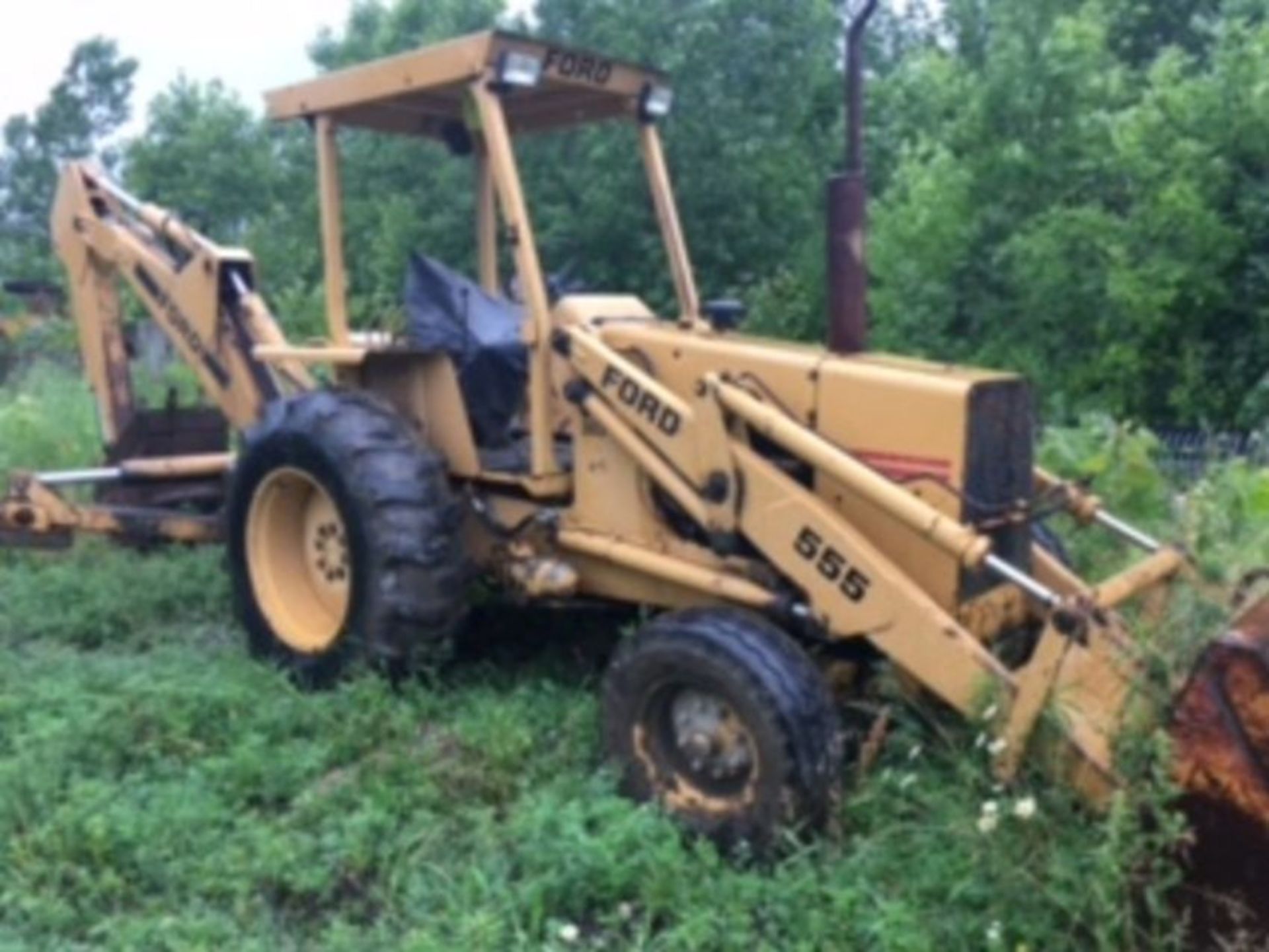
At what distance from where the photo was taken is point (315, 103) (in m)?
6.40

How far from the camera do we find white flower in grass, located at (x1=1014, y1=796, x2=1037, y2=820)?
3.96 meters

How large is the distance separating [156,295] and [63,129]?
47518mm

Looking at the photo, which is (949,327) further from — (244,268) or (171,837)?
(171,837)

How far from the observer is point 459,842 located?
473cm

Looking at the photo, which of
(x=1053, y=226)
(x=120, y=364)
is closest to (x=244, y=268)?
(x=120, y=364)

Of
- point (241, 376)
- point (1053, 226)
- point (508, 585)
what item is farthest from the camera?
point (1053, 226)

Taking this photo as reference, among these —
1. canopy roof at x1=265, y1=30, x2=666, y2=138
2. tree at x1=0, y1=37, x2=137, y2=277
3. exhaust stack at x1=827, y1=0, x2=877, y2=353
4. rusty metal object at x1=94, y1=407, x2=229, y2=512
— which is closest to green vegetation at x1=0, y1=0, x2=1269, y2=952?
rusty metal object at x1=94, y1=407, x2=229, y2=512

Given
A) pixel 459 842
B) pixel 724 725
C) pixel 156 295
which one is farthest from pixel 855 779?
pixel 156 295

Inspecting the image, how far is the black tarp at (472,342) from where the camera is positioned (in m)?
6.21

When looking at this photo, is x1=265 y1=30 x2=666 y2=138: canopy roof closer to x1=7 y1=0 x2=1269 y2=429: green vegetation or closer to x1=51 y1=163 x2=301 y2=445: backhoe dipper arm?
x1=7 y1=0 x2=1269 y2=429: green vegetation

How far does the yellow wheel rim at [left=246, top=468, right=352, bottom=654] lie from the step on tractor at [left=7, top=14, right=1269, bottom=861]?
1 centimetres

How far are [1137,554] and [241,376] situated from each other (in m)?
4.24

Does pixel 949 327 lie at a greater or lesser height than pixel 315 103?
lesser

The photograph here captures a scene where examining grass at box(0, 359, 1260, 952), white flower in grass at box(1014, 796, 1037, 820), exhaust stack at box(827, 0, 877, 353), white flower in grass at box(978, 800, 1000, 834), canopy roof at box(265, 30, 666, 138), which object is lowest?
grass at box(0, 359, 1260, 952)
